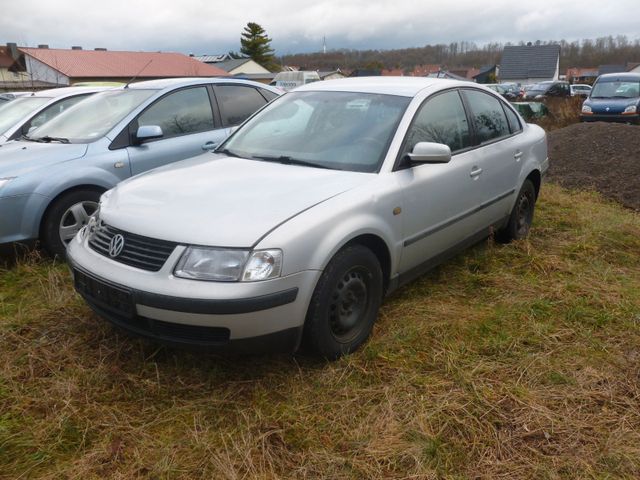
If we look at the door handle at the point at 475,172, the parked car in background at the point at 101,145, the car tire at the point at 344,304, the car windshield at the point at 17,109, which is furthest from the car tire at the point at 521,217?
the car windshield at the point at 17,109

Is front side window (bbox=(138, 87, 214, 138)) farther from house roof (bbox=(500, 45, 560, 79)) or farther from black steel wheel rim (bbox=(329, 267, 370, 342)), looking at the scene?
house roof (bbox=(500, 45, 560, 79))

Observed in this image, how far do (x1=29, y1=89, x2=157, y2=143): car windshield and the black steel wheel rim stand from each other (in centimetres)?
311

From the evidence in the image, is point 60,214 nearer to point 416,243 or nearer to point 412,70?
point 416,243

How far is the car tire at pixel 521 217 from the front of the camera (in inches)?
201

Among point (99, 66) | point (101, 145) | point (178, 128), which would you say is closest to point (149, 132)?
point (101, 145)

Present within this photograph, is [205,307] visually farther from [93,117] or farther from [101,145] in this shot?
[93,117]

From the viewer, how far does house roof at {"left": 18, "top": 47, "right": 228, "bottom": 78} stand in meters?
44.4

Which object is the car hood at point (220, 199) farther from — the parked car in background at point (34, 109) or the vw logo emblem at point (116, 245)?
the parked car in background at point (34, 109)

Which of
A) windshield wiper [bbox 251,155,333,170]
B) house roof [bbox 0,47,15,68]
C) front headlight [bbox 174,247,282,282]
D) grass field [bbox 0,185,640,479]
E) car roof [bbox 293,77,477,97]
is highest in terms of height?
house roof [bbox 0,47,15,68]

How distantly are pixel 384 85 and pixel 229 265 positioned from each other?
6.95 ft

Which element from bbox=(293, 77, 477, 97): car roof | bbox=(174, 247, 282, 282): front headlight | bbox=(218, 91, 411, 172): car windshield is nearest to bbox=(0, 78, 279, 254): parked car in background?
bbox=(218, 91, 411, 172): car windshield

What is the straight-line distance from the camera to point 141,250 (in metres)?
2.77

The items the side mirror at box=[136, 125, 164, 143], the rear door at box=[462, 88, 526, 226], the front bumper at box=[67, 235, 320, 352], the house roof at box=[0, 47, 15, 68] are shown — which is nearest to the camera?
the front bumper at box=[67, 235, 320, 352]

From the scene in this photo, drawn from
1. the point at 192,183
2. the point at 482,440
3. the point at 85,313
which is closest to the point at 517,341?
the point at 482,440
